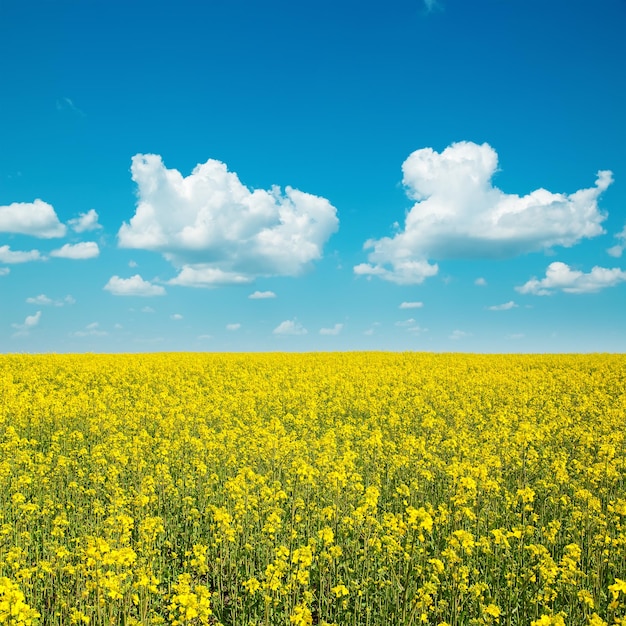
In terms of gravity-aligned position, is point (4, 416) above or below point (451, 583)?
above

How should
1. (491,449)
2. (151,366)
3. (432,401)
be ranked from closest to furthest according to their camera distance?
(491,449), (432,401), (151,366)

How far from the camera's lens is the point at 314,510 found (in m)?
10.3

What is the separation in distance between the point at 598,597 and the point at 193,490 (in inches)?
316

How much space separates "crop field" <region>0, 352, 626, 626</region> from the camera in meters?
7.26

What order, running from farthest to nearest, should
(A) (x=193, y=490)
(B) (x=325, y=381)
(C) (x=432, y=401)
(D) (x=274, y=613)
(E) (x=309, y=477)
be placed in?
(B) (x=325, y=381), (C) (x=432, y=401), (A) (x=193, y=490), (E) (x=309, y=477), (D) (x=274, y=613)

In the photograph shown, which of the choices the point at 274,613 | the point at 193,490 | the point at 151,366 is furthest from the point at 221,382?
the point at 274,613

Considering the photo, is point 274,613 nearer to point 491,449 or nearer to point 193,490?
point 193,490

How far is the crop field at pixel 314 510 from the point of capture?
726 centimetres

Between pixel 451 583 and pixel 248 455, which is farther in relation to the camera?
pixel 248 455

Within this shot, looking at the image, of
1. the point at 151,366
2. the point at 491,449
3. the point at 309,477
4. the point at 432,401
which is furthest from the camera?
the point at 151,366

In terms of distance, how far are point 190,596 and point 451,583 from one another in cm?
390

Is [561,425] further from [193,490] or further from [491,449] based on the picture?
[193,490]

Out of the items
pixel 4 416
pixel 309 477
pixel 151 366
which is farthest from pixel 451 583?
pixel 151 366

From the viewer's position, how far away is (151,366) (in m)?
35.2
